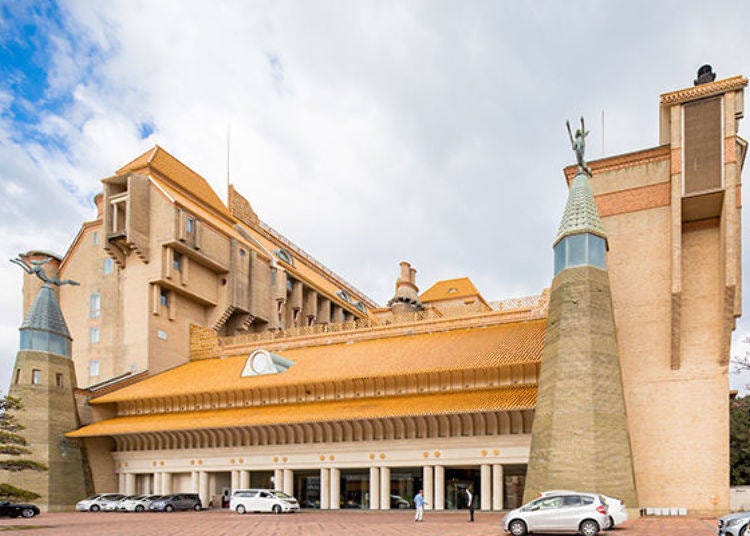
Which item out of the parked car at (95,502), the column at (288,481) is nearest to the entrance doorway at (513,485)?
the column at (288,481)

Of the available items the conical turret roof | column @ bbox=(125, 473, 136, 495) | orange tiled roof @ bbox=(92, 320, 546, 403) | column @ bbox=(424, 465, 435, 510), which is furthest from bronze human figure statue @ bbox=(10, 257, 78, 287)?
column @ bbox=(424, 465, 435, 510)

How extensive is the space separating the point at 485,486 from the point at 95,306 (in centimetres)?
3328

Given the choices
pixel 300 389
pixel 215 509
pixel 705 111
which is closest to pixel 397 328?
pixel 300 389

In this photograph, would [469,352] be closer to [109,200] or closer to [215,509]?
[215,509]

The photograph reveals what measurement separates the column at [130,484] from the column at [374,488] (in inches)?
687

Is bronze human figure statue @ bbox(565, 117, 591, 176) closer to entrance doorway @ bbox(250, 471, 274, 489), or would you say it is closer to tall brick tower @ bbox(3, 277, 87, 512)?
entrance doorway @ bbox(250, 471, 274, 489)

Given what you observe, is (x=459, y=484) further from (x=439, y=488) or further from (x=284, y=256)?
(x=284, y=256)

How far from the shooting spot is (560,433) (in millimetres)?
28125

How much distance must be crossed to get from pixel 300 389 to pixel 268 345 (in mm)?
8230

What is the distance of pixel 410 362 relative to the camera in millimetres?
40281

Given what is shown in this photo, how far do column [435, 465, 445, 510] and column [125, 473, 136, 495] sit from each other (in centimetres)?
2141

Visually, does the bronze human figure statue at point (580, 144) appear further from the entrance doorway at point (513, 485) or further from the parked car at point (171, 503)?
the parked car at point (171, 503)

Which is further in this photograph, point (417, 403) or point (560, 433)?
point (417, 403)

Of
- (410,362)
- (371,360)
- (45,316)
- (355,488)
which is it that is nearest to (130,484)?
(45,316)
